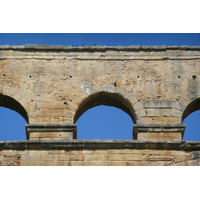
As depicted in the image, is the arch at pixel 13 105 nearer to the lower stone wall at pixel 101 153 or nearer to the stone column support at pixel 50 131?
the stone column support at pixel 50 131

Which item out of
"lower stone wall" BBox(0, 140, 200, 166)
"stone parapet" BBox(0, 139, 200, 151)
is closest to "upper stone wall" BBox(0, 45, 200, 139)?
"stone parapet" BBox(0, 139, 200, 151)

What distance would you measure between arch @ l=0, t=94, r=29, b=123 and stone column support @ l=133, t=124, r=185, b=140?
2506 millimetres

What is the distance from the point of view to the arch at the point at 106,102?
51.8 ft

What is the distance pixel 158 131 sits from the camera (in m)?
15.2

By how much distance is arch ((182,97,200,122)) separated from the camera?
51.8 feet

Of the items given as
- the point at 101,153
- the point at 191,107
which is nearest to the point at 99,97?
the point at 101,153

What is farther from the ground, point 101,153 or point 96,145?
point 96,145

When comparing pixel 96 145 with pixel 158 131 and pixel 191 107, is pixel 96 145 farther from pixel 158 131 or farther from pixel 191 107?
pixel 191 107

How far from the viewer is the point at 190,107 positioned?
1602cm

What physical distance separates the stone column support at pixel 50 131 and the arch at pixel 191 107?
2.53m

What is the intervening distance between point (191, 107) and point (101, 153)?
2.59 m

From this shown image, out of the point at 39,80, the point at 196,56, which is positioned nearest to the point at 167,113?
the point at 196,56

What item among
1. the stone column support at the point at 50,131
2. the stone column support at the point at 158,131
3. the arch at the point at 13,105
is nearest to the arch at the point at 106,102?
the stone column support at the point at 158,131

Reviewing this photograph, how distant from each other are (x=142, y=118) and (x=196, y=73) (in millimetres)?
1771
